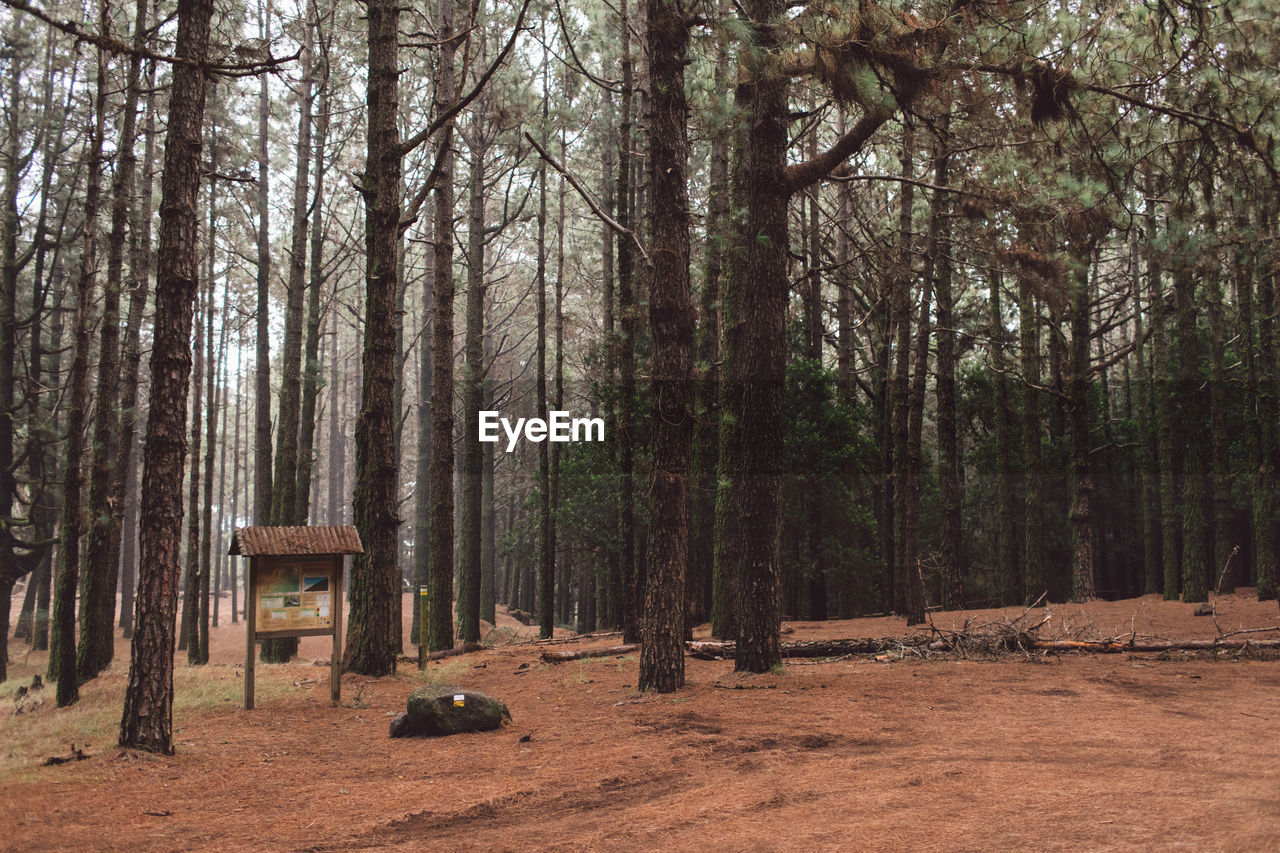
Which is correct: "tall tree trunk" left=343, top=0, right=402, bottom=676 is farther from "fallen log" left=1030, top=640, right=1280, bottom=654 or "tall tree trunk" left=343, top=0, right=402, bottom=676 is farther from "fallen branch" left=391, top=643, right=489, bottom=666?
"fallen log" left=1030, top=640, right=1280, bottom=654

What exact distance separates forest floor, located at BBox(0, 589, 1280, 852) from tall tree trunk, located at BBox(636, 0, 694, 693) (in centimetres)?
61

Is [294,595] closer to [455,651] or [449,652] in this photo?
[449,652]

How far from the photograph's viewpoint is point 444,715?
7703mm

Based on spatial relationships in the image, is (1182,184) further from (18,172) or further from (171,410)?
(18,172)

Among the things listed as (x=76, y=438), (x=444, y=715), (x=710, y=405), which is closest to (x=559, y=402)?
(x=710, y=405)

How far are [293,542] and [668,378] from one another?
13.9 feet

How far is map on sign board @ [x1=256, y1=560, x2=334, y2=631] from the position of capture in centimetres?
888

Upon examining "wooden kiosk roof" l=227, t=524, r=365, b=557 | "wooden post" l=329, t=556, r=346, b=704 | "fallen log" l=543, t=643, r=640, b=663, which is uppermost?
"wooden kiosk roof" l=227, t=524, r=365, b=557

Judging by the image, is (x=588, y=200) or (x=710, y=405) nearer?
(x=588, y=200)

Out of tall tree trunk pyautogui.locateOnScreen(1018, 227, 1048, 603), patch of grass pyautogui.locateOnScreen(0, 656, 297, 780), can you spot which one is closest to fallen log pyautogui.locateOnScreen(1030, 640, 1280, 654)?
tall tree trunk pyautogui.locateOnScreen(1018, 227, 1048, 603)

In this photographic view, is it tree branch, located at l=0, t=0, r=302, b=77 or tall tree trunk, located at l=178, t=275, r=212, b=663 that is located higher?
tree branch, located at l=0, t=0, r=302, b=77

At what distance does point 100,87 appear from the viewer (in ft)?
34.5

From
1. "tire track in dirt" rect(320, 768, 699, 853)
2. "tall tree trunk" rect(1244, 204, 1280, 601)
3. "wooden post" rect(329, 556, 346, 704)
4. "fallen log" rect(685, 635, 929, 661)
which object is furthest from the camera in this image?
"tall tree trunk" rect(1244, 204, 1280, 601)

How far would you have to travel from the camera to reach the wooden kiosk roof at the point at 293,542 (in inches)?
343
